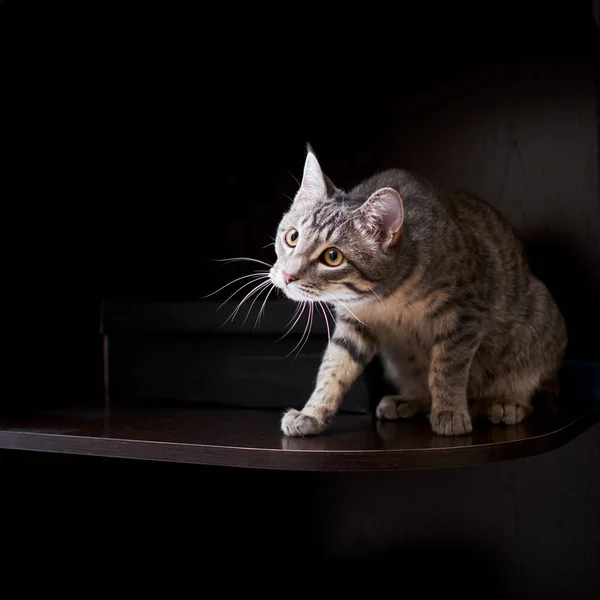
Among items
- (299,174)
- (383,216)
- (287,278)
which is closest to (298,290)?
(287,278)

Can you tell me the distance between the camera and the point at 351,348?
44.8 inches

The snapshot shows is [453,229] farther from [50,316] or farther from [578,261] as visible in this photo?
[50,316]

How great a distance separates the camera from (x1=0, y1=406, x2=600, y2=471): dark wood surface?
2.91ft

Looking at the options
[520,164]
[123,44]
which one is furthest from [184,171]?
[520,164]

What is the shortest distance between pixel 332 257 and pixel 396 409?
318mm

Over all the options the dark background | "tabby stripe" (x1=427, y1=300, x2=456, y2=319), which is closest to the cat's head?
"tabby stripe" (x1=427, y1=300, x2=456, y2=319)

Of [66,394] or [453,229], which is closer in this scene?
[453,229]

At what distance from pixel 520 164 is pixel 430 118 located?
7.9 inches

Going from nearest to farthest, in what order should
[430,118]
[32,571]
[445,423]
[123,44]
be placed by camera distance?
1. [445,423]
2. [32,571]
3. [430,118]
4. [123,44]

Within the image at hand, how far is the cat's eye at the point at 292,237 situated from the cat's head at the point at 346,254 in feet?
0.06

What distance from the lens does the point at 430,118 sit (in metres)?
1.45

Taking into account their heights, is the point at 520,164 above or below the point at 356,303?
above

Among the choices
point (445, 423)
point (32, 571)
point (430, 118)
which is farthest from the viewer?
point (430, 118)

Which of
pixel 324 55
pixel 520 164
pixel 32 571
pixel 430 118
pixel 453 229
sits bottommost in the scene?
pixel 32 571
